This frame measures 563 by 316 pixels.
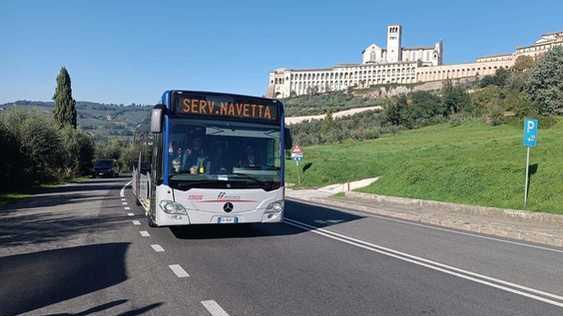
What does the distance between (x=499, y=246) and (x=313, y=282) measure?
246 inches

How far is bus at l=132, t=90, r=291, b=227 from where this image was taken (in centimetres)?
Answer: 1039

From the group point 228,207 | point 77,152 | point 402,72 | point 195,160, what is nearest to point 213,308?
point 228,207

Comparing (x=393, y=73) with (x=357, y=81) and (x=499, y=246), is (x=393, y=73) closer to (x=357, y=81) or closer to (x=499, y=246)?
(x=357, y=81)

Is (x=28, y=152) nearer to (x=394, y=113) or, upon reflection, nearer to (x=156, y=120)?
(x=156, y=120)

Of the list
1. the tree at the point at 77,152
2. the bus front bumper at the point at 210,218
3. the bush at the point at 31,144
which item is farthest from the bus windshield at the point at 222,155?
the tree at the point at 77,152

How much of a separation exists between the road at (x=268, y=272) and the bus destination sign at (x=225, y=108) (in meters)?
2.67

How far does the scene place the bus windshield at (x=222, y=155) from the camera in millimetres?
10469

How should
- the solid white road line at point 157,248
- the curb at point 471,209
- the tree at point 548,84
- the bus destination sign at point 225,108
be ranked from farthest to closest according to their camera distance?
the tree at point 548,84 < the curb at point 471,209 < the bus destination sign at point 225,108 < the solid white road line at point 157,248

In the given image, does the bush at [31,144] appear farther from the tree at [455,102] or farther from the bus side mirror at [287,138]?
the tree at [455,102]

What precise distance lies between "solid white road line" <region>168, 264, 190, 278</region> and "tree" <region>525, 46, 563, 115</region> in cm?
5283

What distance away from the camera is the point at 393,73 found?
191000mm

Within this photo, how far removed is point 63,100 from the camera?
57.0 meters

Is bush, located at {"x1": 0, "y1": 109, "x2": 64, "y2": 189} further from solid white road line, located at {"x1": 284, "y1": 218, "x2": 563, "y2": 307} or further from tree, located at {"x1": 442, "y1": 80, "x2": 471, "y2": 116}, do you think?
tree, located at {"x1": 442, "y1": 80, "x2": 471, "y2": 116}

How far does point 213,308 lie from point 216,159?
507 cm
